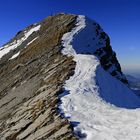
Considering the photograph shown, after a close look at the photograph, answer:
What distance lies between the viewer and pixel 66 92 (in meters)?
23.6

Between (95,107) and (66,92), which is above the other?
(66,92)

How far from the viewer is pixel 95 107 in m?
20.4

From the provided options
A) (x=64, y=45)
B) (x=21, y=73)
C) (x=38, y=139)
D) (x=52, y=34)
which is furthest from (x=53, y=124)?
(x=52, y=34)

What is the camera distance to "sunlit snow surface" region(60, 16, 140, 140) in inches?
625

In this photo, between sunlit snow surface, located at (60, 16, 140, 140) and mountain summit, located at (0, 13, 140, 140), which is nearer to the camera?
sunlit snow surface, located at (60, 16, 140, 140)

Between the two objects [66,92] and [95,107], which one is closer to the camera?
[95,107]

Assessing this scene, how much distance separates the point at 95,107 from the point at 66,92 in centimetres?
383

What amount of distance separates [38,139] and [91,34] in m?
36.6

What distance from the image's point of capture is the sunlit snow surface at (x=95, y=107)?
52.1 ft

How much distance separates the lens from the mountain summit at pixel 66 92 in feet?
56.2

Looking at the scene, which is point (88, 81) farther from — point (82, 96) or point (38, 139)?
point (38, 139)

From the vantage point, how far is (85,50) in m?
46.1

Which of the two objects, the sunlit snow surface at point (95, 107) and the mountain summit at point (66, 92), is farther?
the mountain summit at point (66, 92)

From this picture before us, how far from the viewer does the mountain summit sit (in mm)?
17141
